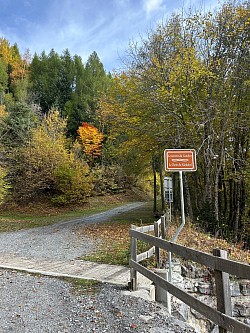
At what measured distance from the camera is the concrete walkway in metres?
5.12

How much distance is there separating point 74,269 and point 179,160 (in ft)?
10.3

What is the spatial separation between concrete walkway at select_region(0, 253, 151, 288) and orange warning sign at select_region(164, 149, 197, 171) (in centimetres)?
208

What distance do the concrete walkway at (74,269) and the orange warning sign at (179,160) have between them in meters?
2.08

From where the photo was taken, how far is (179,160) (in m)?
5.32

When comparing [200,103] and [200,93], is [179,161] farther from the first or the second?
[200,93]

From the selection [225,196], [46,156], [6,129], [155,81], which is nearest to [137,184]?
[46,156]

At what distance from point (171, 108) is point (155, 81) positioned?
1202 millimetres

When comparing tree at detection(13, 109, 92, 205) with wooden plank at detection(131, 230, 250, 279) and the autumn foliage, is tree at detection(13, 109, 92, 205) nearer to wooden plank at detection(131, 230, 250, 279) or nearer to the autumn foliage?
the autumn foliage

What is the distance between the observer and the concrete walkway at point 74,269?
16.8 feet

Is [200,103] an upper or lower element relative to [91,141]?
lower

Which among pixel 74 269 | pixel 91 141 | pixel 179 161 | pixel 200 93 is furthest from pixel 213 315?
pixel 91 141

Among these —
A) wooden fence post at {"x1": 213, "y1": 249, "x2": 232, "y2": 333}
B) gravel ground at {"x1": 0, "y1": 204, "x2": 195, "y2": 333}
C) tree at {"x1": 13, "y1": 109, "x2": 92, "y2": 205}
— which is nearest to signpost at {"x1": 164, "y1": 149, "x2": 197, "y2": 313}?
gravel ground at {"x1": 0, "y1": 204, "x2": 195, "y2": 333}

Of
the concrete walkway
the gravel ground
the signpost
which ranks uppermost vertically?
the signpost

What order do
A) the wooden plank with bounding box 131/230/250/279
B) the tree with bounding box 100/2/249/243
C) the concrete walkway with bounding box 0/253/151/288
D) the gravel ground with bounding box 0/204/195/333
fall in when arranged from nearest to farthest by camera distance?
the wooden plank with bounding box 131/230/250/279 → the gravel ground with bounding box 0/204/195/333 → the concrete walkway with bounding box 0/253/151/288 → the tree with bounding box 100/2/249/243
